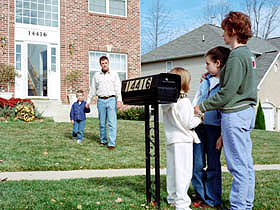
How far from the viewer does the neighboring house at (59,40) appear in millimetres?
14617

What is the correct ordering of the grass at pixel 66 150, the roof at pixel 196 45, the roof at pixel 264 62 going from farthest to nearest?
the roof at pixel 196 45, the roof at pixel 264 62, the grass at pixel 66 150

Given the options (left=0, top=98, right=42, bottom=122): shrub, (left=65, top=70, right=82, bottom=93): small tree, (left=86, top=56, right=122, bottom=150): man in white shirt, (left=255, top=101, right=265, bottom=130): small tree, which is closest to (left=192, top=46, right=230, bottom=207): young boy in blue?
(left=86, top=56, right=122, bottom=150): man in white shirt

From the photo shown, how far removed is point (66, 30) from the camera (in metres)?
15.6

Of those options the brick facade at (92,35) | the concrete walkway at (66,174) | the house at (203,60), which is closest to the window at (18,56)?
the brick facade at (92,35)

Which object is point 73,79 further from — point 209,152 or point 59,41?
point 209,152

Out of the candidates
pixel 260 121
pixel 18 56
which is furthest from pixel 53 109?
pixel 260 121

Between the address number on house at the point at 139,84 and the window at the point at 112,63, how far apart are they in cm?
1246

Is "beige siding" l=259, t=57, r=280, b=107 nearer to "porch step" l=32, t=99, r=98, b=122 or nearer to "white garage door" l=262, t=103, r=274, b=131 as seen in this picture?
"white garage door" l=262, t=103, r=274, b=131

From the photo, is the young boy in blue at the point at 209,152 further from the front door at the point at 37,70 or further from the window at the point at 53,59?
the front door at the point at 37,70

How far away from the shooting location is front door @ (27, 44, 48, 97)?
50.7ft

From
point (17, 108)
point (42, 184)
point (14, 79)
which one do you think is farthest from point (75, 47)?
point (42, 184)

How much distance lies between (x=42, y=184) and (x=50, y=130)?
542 cm

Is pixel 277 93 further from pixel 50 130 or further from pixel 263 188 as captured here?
pixel 263 188

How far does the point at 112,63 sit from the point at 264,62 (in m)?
10.9
